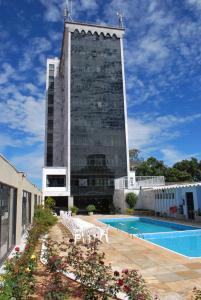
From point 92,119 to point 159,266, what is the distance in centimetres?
3682

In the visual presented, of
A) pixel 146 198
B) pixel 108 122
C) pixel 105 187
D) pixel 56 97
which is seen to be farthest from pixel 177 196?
pixel 56 97

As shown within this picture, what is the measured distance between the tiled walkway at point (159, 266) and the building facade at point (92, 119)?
30.0 metres

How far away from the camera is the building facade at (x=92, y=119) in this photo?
4178 centimetres

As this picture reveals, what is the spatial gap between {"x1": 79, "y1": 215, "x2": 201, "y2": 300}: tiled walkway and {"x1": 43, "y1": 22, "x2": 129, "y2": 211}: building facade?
30.0 meters

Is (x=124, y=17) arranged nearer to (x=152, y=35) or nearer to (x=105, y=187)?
(x=105, y=187)

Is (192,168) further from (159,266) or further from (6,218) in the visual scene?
(6,218)

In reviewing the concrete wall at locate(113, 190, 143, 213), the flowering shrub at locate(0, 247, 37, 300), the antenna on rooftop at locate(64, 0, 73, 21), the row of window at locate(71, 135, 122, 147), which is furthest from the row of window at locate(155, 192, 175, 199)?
the antenna on rooftop at locate(64, 0, 73, 21)

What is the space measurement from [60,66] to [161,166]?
29.5m

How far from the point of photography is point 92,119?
43594 mm

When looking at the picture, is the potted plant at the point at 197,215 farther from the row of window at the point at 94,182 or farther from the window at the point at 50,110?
the window at the point at 50,110

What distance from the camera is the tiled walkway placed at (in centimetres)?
586

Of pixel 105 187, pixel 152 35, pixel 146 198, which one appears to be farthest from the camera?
pixel 105 187

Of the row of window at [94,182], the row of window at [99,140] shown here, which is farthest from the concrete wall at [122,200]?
the row of window at [99,140]

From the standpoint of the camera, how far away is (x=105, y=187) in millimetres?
42156
